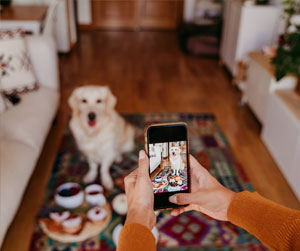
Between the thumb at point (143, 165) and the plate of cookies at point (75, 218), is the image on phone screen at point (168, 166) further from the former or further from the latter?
the plate of cookies at point (75, 218)

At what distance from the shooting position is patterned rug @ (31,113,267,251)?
1602mm

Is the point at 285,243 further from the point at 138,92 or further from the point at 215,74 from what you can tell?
the point at 215,74

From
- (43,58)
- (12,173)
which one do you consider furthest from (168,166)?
(43,58)

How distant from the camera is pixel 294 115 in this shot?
6.73ft

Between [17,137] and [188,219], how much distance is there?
3.70ft

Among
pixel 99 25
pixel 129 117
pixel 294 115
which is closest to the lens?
pixel 294 115

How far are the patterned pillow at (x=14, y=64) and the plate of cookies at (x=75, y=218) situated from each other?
0.92m

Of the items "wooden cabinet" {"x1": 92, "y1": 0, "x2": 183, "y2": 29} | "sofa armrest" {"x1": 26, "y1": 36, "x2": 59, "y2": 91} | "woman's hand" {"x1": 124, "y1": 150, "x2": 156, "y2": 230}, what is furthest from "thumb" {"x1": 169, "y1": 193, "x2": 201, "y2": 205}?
"wooden cabinet" {"x1": 92, "y1": 0, "x2": 183, "y2": 29}

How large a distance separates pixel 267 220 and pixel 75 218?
1038mm

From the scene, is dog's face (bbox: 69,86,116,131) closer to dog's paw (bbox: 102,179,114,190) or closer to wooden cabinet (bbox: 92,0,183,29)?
dog's paw (bbox: 102,179,114,190)

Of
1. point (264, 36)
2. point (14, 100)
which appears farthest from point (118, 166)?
point (264, 36)

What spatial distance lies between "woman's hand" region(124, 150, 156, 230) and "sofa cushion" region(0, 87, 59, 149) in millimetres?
1146

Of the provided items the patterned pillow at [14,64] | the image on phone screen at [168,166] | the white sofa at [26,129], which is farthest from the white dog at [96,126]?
the image on phone screen at [168,166]

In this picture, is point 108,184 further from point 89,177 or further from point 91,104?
point 91,104
